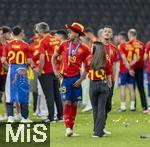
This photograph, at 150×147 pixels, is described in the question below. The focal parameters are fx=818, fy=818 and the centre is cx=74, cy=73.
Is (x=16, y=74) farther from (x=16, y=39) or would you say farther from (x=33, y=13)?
(x=33, y=13)

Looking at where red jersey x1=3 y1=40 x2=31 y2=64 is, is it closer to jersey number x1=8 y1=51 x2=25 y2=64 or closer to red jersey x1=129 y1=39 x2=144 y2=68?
jersey number x1=8 y1=51 x2=25 y2=64

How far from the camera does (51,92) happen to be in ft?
59.3

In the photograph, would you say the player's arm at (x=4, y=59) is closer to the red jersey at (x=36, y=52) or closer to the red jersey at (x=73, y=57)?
the red jersey at (x=36, y=52)

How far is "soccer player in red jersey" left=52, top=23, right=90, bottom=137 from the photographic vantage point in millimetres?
14836

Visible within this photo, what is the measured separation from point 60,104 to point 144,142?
16.3 feet

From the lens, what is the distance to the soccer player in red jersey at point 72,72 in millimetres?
14836

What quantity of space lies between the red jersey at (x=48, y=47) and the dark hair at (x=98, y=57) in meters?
3.34

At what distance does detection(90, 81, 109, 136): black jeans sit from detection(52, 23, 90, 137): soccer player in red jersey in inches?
11.7

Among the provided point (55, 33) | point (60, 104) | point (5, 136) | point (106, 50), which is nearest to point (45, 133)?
point (5, 136)

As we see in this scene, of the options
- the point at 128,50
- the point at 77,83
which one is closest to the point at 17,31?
the point at 77,83

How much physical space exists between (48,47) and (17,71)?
1.19m

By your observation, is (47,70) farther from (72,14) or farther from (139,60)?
(72,14)

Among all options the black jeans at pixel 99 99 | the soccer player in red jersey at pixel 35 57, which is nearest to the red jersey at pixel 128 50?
the soccer player in red jersey at pixel 35 57

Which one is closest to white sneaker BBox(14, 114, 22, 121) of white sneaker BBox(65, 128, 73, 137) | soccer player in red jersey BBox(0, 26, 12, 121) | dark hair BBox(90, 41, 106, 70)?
soccer player in red jersey BBox(0, 26, 12, 121)
